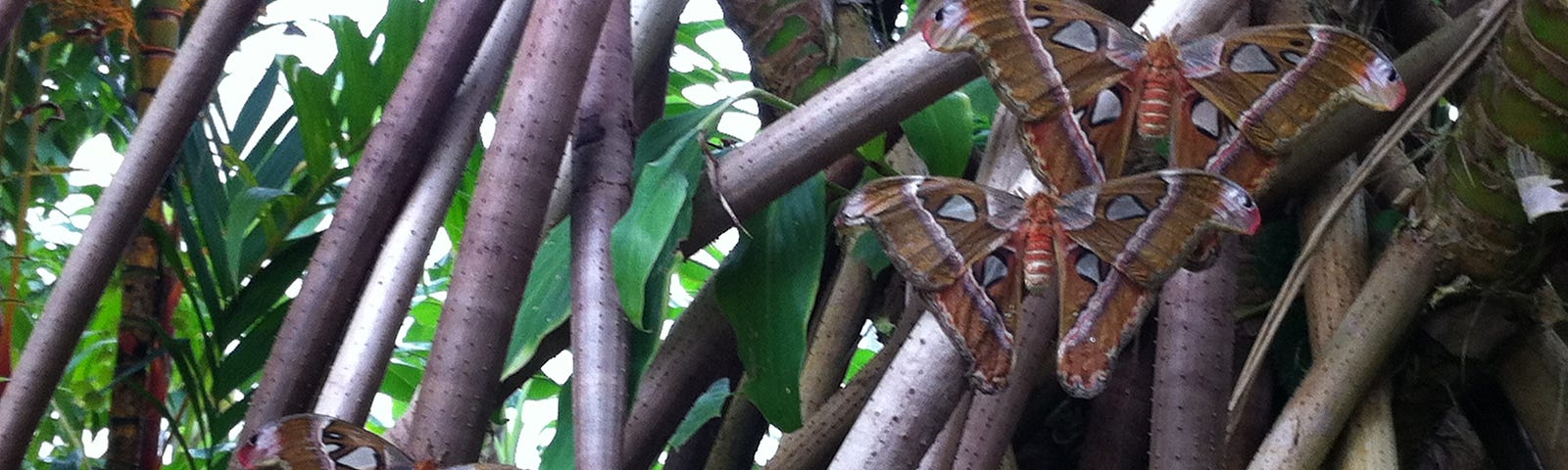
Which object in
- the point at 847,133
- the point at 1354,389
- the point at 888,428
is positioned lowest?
the point at 1354,389

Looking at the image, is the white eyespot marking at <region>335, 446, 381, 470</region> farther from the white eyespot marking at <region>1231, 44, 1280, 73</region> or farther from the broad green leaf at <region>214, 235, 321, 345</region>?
the broad green leaf at <region>214, 235, 321, 345</region>

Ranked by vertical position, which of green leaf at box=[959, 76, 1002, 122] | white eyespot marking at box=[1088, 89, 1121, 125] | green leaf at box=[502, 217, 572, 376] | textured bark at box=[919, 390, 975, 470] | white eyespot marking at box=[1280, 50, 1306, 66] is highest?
white eyespot marking at box=[1088, 89, 1121, 125]

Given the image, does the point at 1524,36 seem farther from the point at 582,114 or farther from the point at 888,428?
the point at 582,114

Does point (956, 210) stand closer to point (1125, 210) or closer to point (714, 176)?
point (1125, 210)

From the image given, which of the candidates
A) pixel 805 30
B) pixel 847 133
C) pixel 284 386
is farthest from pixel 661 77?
pixel 284 386

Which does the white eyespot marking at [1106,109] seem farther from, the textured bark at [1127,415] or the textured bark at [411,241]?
the textured bark at [1127,415]

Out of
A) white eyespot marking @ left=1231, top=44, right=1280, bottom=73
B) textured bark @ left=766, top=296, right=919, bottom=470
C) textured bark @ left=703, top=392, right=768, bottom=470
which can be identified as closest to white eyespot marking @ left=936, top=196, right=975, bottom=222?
white eyespot marking @ left=1231, top=44, right=1280, bottom=73
